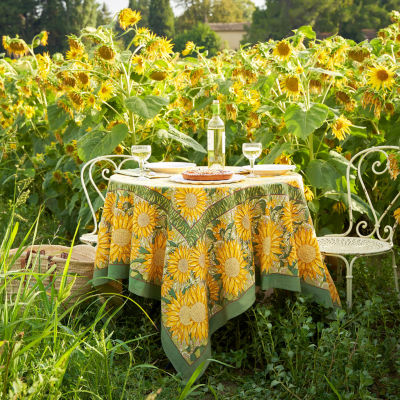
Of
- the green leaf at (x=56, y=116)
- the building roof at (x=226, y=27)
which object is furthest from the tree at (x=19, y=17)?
the green leaf at (x=56, y=116)

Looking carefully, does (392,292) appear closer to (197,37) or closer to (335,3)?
(335,3)

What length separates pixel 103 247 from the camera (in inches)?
105

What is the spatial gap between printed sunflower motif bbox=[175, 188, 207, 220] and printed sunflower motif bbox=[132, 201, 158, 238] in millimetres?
150

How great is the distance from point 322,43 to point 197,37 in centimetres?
3657

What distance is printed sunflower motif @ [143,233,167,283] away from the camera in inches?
96.1

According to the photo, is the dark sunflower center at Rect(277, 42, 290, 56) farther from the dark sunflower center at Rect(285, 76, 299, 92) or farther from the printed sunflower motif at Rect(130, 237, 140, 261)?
the printed sunflower motif at Rect(130, 237, 140, 261)

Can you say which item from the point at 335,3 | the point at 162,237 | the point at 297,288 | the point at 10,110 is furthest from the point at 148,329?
the point at 335,3

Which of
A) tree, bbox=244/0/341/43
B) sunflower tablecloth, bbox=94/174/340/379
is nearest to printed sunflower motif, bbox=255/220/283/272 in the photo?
sunflower tablecloth, bbox=94/174/340/379

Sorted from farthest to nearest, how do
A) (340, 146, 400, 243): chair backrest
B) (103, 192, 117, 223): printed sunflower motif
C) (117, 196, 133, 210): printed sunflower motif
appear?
(340, 146, 400, 243): chair backrest
(103, 192, 117, 223): printed sunflower motif
(117, 196, 133, 210): printed sunflower motif

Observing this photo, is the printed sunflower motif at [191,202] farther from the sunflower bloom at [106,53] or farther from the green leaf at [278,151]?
the sunflower bloom at [106,53]

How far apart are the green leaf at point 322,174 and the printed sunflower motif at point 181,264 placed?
3.88ft

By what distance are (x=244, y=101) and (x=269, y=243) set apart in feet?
5.13

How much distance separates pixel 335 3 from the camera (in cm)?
3297

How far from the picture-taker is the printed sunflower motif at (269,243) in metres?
→ 2.48
